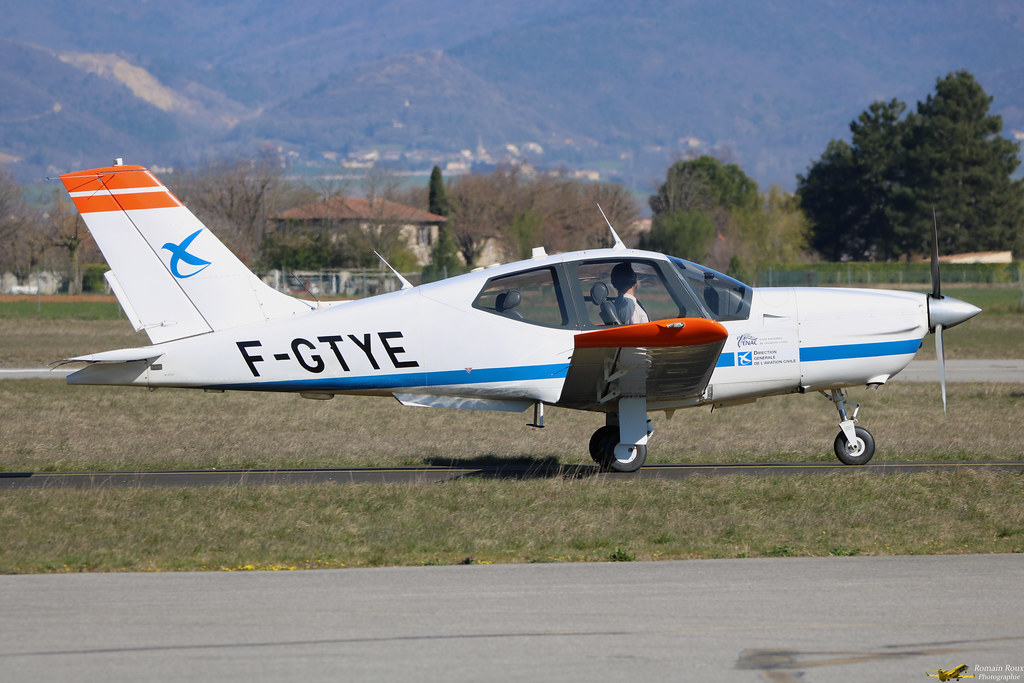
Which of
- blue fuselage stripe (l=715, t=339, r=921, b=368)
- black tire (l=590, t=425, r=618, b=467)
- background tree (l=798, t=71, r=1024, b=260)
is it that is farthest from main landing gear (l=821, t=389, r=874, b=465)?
background tree (l=798, t=71, r=1024, b=260)

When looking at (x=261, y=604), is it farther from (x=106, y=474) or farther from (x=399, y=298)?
(x=106, y=474)

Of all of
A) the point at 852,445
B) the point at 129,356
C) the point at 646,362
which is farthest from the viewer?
the point at 852,445

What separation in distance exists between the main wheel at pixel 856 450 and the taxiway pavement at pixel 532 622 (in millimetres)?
3463

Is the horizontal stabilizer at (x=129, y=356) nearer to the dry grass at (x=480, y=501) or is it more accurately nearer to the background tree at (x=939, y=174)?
the dry grass at (x=480, y=501)

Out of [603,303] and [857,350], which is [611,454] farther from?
[857,350]

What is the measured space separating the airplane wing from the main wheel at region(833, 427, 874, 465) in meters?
1.72

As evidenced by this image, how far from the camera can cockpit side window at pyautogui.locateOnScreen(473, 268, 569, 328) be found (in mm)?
10211

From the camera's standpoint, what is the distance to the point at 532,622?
5973mm

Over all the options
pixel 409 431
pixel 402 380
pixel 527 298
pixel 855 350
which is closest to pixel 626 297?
pixel 527 298

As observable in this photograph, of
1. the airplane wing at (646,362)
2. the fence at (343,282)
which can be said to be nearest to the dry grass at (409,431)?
the airplane wing at (646,362)

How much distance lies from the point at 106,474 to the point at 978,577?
845 centimetres

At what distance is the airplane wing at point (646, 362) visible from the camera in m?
9.17

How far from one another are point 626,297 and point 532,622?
4746 millimetres

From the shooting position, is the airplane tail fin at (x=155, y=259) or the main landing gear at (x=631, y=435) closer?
the airplane tail fin at (x=155, y=259)
